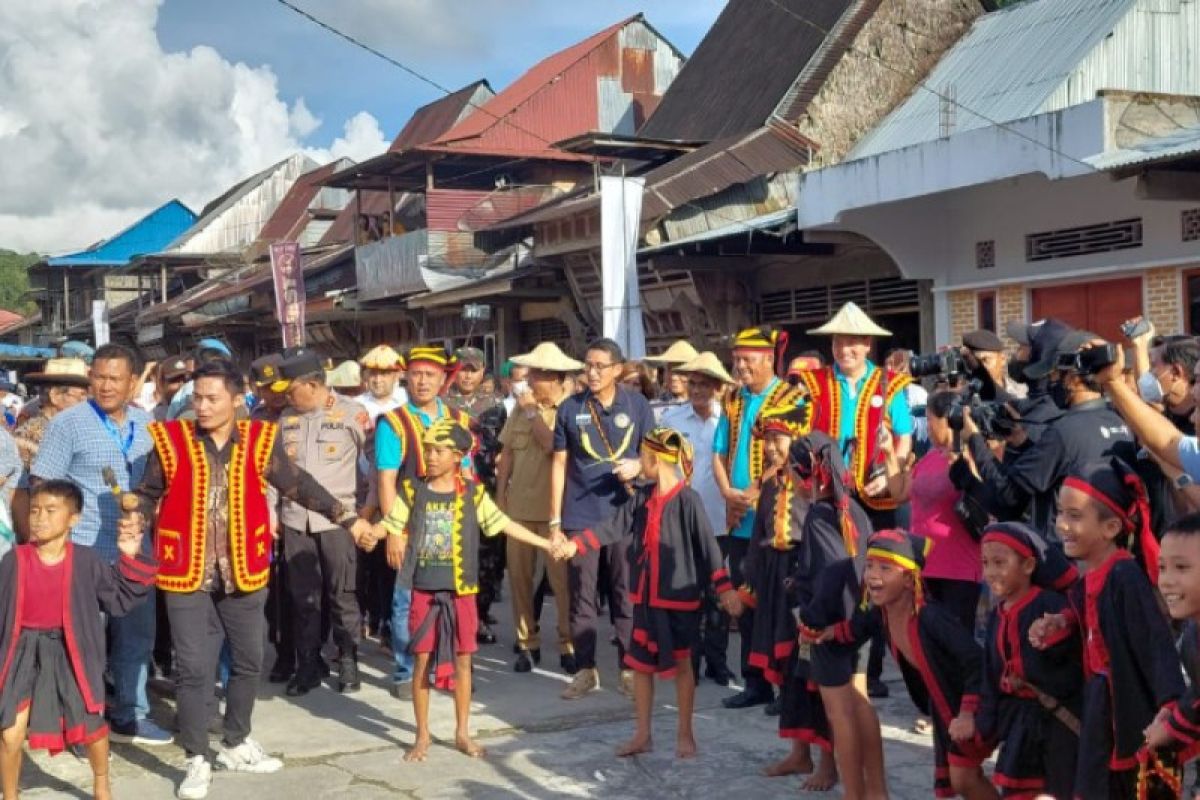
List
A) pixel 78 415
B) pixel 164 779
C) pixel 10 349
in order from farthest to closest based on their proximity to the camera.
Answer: pixel 10 349 → pixel 78 415 → pixel 164 779

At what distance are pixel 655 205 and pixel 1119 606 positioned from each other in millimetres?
13934

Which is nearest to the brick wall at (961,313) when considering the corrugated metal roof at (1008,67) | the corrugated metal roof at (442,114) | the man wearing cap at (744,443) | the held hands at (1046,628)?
the corrugated metal roof at (1008,67)

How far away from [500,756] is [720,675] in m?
1.76

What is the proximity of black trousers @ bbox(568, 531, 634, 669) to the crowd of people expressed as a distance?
0.06 feet

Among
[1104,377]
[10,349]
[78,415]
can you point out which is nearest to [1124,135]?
[1104,377]

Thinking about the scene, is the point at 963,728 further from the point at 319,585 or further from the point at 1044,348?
the point at 319,585

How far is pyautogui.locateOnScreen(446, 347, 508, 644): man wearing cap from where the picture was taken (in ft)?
30.9

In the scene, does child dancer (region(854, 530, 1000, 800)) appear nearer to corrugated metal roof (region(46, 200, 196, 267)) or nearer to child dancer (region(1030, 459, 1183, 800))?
child dancer (region(1030, 459, 1183, 800))

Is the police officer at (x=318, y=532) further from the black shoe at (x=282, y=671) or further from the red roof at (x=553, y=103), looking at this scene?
the red roof at (x=553, y=103)

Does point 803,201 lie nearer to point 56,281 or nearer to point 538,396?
point 538,396

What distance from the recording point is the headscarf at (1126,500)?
13.6 feet

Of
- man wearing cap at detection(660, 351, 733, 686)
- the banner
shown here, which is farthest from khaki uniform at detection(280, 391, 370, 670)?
the banner

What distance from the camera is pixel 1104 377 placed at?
13.9 ft

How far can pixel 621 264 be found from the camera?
14.5 meters
